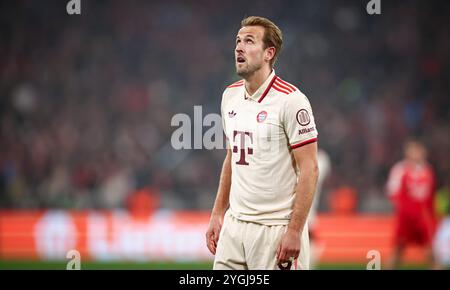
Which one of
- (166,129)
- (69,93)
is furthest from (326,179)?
(69,93)

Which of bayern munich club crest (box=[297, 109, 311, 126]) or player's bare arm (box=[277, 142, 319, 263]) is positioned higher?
bayern munich club crest (box=[297, 109, 311, 126])

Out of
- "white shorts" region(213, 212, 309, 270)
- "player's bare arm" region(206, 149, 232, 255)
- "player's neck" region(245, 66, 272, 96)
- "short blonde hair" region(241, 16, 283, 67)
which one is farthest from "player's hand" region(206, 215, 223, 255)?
"short blonde hair" region(241, 16, 283, 67)

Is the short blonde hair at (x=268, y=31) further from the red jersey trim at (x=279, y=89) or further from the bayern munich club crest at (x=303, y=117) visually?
the bayern munich club crest at (x=303, y=117)

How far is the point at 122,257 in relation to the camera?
11.8 metres

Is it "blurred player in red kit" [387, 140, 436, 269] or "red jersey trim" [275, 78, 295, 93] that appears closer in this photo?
"red jersey trim" [275, 78, 295, 93]

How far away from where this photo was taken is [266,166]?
4.45 metres

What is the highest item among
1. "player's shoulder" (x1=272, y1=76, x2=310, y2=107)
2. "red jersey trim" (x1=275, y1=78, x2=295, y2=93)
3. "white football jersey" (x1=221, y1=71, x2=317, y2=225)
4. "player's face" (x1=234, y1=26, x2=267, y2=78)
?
"player's face" (x1=234, y1=26, x2=267, y2=78)

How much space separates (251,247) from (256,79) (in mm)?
1071

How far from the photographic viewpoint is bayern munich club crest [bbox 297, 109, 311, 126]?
4341 mm

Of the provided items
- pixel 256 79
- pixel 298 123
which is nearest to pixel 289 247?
pixel 298 123

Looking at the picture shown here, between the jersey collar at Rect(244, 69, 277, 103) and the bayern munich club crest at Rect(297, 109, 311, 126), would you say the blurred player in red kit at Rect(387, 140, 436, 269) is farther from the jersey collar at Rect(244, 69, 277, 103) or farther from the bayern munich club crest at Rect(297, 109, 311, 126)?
the bayern munich club crest at Rect(297, 109, 311, 126)

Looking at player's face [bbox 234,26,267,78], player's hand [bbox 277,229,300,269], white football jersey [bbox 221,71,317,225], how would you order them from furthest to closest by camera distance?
player's face [bbox 234,26,267,78] → white football jersey [bbox 221,71,317,225] → player's hand [bbox 277,229,300,269]

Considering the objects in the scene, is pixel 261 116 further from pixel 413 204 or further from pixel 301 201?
pixel 413 204

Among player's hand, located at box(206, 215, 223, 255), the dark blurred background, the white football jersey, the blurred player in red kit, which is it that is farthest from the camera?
the dark blurred background
